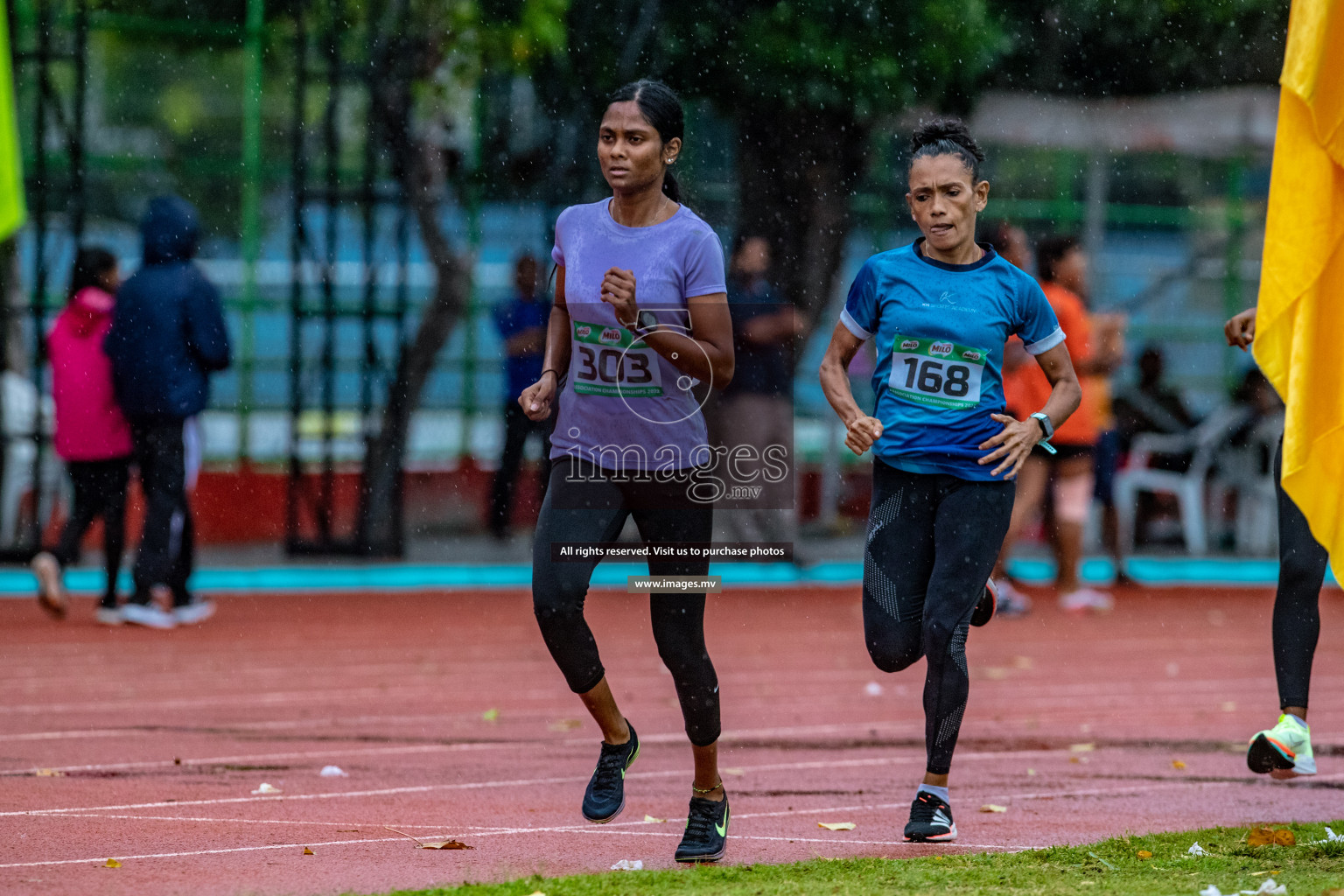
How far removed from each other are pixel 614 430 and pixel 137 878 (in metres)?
1.66

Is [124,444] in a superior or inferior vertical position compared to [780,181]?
inferior

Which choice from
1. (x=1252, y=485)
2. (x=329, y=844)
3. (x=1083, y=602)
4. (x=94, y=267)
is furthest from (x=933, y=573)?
(x=1252, y=485)

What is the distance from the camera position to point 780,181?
1389 centimetres

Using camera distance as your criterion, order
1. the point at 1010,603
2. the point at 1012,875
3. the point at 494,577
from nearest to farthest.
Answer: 1. the point at 1012,875
2. the point at 1010,603
3. the point at 494,577

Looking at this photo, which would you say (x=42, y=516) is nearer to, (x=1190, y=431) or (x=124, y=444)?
(x=124, y=444)

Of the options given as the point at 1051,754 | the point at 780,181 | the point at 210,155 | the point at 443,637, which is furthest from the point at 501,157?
the point at 1051,754

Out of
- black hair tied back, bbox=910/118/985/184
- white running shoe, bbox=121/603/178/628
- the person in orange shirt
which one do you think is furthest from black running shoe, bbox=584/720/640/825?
white running shoe, bbox=121/603/178/628

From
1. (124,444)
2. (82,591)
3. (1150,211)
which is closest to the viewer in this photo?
(124,444)

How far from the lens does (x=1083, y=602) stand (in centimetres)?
1185

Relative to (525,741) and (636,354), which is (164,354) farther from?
(636,354)

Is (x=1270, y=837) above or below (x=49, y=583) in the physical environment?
above

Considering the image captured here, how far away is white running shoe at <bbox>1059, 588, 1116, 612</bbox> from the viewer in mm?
11828

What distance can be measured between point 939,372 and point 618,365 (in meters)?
0.93

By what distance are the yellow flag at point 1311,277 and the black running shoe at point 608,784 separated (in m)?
1.91
